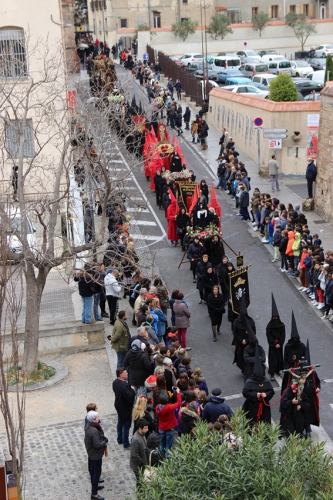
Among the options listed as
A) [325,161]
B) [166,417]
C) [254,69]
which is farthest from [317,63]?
[166,417]

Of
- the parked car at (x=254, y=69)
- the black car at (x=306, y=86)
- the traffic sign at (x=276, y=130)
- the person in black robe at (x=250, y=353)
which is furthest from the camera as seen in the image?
the parked car at (x=254, y=69)

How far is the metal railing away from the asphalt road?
54.5ft

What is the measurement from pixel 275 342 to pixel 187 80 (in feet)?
105

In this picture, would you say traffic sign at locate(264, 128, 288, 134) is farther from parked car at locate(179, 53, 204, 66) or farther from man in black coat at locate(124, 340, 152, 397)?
parked car at locate(179, 53, 204, 66)

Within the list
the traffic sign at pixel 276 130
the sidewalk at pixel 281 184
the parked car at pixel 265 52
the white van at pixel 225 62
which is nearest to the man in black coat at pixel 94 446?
the sidewalk at pixel 281 184

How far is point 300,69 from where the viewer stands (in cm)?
5366

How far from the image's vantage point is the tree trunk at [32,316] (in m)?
16.3

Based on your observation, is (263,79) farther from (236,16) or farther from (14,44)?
(236,16)

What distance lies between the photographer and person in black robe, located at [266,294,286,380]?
52.3 ft

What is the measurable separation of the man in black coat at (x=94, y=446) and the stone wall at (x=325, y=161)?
14.8 m

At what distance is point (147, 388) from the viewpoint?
14383mm

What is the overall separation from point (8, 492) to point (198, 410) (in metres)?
3.57

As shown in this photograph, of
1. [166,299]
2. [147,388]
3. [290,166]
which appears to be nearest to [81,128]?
[166,299]

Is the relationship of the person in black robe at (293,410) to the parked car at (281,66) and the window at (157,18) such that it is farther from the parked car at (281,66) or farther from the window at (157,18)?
the window at (157,18)
